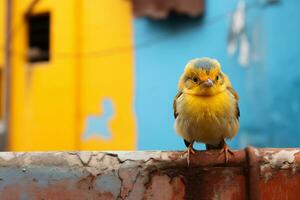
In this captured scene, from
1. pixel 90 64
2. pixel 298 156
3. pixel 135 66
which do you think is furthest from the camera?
pixel 90 64

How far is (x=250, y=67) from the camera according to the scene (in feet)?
21.7

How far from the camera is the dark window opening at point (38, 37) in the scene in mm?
9617

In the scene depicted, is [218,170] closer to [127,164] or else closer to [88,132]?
[127,164]

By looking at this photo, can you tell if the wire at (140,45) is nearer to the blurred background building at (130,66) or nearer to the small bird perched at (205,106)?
the blurred background building at (130,66)

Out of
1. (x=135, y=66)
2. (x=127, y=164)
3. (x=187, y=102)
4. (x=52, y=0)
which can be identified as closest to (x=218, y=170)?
(x=127, y=164)

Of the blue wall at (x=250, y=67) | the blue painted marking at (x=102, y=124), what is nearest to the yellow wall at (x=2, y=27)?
the blue painted marking at (x=102, y=124)

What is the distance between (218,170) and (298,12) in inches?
178

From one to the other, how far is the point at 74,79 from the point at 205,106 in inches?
246

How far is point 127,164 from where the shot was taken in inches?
81.2

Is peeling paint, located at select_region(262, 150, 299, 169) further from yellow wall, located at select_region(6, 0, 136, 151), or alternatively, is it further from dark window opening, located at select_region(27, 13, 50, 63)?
dark window opening, located at select_region(27, 13, 50, 63)

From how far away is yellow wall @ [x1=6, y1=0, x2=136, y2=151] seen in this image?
8297mm

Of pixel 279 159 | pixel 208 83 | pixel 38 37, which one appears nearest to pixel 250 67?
pixel 208 83

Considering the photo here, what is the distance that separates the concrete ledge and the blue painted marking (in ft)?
20.9

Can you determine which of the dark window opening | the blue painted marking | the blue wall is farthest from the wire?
the blue painted marking
